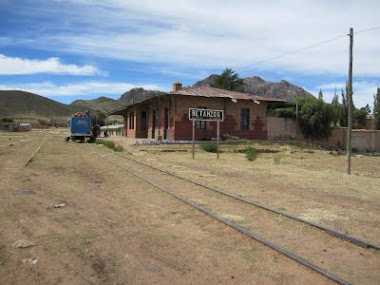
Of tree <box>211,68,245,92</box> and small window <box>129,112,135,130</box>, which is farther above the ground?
tree <box>211,68,245,92</box>

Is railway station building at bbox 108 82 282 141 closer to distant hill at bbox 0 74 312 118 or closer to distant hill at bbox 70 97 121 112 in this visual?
distant hill at bbox 0 74 312 118

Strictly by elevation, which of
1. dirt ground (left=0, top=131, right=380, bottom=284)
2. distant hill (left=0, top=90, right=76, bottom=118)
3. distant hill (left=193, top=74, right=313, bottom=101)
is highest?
distant hill (left=193, top=74, right=313, bottom=101)

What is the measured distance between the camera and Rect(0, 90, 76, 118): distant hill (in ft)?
458

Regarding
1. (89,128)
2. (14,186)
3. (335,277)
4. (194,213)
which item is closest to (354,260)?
(335,277)

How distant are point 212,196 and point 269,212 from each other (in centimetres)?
210

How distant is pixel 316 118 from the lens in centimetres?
3741

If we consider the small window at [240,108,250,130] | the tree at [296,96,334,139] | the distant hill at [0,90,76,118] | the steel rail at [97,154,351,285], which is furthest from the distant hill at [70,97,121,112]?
the steel rail at [97,154,351,285]

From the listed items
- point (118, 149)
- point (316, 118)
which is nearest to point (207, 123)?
point (118, 149)

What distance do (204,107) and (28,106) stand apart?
417 ft

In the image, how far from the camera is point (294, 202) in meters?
9.55

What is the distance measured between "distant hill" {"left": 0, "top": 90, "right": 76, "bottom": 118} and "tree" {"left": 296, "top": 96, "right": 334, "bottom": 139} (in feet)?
381

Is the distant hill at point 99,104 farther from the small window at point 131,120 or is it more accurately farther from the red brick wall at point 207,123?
the red brick wall at point 207,123

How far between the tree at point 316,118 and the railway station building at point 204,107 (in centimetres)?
336

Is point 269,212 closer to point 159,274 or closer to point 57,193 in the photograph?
point 159,274
